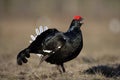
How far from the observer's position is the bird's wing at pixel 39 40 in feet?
34.1

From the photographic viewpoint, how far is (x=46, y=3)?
54781 mm

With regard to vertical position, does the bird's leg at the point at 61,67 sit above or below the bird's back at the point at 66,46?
below

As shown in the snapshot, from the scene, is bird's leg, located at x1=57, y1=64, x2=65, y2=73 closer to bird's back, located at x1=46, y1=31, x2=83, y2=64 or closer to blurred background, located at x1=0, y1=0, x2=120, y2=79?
bird's back, located at x1=46, y1=31, x2=83, y2=64

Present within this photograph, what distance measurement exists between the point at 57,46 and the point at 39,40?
1.43ft

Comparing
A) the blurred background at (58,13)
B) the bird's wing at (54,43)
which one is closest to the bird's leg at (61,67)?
the bird's wing at (54,43)

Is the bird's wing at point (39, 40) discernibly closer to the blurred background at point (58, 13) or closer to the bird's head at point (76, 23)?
the bird's head at point (76, 23)

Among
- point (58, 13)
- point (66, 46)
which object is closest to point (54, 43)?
point (66, 46)

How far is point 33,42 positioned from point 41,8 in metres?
41.5

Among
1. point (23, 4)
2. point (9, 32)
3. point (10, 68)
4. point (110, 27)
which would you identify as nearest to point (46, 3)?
point (23, 4)

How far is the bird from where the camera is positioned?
1016cm

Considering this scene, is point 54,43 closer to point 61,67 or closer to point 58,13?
point 61,67

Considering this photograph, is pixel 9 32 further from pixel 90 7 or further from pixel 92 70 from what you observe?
pixel 90 7

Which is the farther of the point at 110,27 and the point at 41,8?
the point at 41,8

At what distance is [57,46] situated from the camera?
10.2 metres
